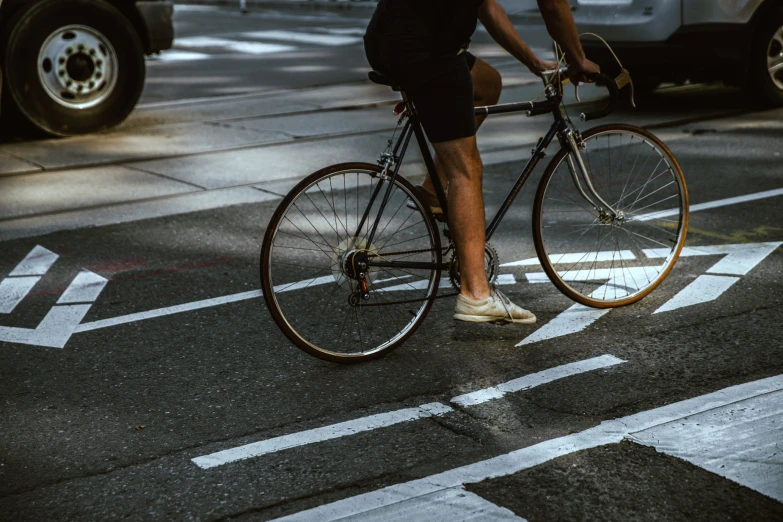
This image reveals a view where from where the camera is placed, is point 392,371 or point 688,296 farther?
point 688,296

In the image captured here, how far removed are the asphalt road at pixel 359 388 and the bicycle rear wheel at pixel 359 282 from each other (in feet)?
0.38

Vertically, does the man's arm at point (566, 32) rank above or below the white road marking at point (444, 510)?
above

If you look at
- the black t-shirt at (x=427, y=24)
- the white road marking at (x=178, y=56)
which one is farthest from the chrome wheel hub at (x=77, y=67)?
the white road marking at (x=178, y=56)

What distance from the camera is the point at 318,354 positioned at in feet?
14.6

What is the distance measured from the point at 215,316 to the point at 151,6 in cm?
576

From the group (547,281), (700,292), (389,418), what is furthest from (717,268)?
(389,418)

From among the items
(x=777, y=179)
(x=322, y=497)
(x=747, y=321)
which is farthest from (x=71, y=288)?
(x=777, y=179)

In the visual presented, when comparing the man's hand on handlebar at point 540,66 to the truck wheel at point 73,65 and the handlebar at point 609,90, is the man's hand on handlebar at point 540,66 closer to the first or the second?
the handlebar at point 609,90

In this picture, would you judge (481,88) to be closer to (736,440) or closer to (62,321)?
(736,440)

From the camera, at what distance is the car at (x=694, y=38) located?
9523mm

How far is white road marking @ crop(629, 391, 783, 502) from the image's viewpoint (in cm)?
336

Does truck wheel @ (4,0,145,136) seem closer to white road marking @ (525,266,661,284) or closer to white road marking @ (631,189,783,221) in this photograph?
white road marking @ (631,189,783,221)

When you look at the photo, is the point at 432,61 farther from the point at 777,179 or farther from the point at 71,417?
the point at 777,179

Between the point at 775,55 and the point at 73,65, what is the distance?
6255 millimetres
